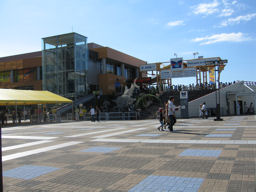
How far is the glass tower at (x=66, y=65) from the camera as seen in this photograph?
3728 centimetres

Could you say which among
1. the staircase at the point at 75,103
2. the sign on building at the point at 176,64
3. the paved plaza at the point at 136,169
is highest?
the sign on building at the point at 176,64

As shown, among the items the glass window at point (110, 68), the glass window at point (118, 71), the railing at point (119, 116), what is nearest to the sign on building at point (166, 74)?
the railing at point (119, 116)

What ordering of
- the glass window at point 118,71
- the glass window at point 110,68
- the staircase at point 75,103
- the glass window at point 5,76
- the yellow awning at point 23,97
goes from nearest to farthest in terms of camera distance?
the yellow awning at point 23,97
the staircase at point 75,103
the glass window at point 110,68
the glass window at point 118,71
the glass window at point 5,76

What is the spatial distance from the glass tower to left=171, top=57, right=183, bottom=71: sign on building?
12.9 meters

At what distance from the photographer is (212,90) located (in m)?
31.6

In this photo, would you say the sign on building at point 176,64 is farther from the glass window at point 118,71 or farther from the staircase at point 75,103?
the glass window at point 118,71

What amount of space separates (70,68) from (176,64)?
1534 centimetres

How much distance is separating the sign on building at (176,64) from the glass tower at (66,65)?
1294 cm

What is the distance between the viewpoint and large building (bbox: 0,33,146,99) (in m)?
37.6

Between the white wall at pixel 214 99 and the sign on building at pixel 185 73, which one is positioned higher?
the sign on building at pixel 185 73

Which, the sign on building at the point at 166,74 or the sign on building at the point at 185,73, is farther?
the sign on building at the point at 166,74

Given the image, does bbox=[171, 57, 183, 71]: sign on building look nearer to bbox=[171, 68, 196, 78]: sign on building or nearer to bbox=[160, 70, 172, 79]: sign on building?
bbox=[171, 68, 196, 78]: sign on building

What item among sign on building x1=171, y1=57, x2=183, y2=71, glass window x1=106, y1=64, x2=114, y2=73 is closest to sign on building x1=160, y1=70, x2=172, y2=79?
sign on building x1=171, y1=57, x2=183, y2=71

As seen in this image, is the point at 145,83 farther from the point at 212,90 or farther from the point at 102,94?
the point at 212,90
